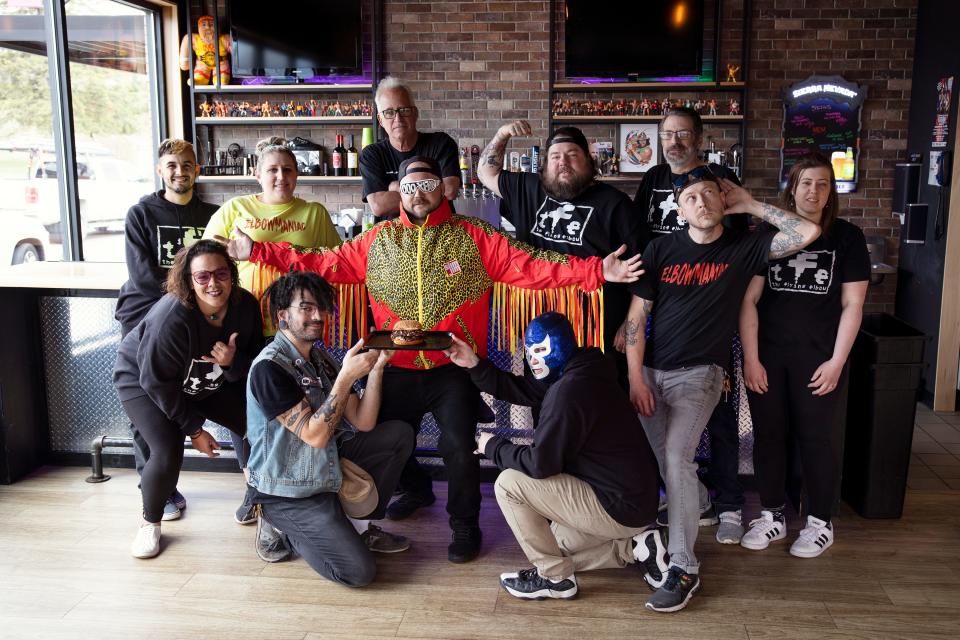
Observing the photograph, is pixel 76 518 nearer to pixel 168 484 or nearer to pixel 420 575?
pixel 168 484

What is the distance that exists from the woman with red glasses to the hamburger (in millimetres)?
686

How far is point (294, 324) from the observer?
3.00 m

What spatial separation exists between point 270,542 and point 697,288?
6.32 feet

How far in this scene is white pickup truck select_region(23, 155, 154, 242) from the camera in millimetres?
5809

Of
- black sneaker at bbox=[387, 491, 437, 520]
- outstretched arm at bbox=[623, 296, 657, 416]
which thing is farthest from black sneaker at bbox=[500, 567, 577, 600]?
black sneaker at bbox=[387, 491, 437, 520]

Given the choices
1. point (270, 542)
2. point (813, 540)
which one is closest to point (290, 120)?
point (270, 542)

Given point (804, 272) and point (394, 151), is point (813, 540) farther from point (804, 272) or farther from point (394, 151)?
point (394, 151)

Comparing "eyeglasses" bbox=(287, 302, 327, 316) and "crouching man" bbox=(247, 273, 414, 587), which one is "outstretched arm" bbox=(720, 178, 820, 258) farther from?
"eyeglasses" bbox=(287, 302, 327, 316)

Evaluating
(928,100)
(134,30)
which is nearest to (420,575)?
(928,100)

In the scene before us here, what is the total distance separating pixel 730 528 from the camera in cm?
342

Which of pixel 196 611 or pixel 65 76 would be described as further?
pixel 65 76

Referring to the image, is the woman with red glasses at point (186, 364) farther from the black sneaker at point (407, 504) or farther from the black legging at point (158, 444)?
the black sneaker at point (407, 504)

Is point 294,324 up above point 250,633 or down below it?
above

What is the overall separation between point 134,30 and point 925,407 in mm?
6528
